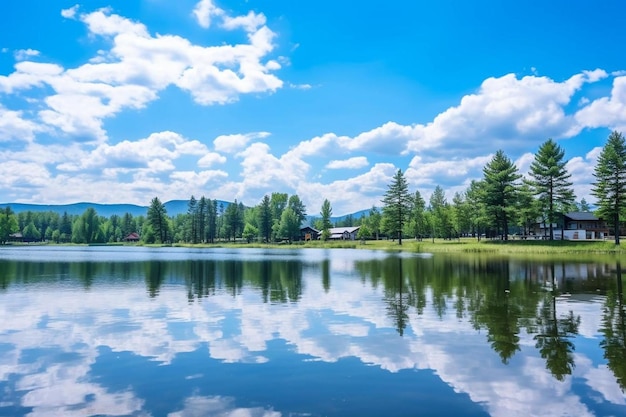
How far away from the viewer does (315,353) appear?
14320 mm

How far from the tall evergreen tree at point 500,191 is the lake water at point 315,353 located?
6248cm

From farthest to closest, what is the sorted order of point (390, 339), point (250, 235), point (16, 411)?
point (250, 235) < point (390, 339) < point (16, 411)

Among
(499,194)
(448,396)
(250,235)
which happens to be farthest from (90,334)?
(250,235)

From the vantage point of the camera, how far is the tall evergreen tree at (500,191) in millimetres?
87438

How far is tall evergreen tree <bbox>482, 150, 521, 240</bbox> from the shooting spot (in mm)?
87438

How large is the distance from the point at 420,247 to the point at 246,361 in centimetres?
8643

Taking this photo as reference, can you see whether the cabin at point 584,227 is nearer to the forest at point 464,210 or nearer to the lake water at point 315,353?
the forest at point 464,210

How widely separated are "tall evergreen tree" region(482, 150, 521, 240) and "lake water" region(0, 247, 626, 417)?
205ft

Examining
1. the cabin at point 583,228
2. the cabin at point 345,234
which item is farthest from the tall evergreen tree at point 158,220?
the cabin at point 583,228

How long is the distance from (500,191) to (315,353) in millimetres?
81832

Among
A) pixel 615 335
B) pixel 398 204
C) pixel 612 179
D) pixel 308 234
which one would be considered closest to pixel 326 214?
pixel 308 234

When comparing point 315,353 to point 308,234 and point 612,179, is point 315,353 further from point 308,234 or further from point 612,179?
point 308,234

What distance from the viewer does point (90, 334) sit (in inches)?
678

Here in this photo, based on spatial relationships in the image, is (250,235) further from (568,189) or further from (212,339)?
(212,339)
